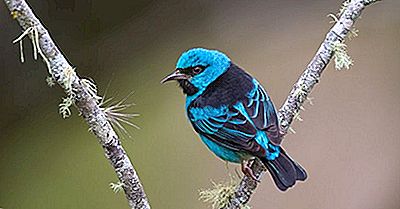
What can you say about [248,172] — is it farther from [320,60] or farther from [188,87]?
[188,87]

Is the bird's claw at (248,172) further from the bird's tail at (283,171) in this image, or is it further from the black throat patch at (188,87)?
the black throat patch at (188,87)

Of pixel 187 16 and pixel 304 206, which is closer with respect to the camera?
pixel 304 206

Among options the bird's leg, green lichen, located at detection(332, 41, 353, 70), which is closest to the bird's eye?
the bird's leg

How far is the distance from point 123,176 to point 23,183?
78.5 inches

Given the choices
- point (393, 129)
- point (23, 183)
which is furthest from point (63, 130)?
point (393, 129)

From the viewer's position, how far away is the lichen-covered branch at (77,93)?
2.68 feet

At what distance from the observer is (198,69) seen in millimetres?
1333

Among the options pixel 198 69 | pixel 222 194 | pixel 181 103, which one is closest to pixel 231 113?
pixel 198 69

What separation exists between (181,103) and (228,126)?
1576 mm

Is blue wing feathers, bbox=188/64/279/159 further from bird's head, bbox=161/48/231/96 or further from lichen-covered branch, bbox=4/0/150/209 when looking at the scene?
lichen-covered branch, bbox=4/0/150/209

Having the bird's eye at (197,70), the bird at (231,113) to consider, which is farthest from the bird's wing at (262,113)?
the bird's eye at (197,70)

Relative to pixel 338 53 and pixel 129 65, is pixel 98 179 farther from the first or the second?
pixel 338 53

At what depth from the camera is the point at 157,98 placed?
288cm

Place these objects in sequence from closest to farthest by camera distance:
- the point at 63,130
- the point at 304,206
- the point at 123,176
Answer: the point at 123,176, the point at 304,206, the point at 63,130
